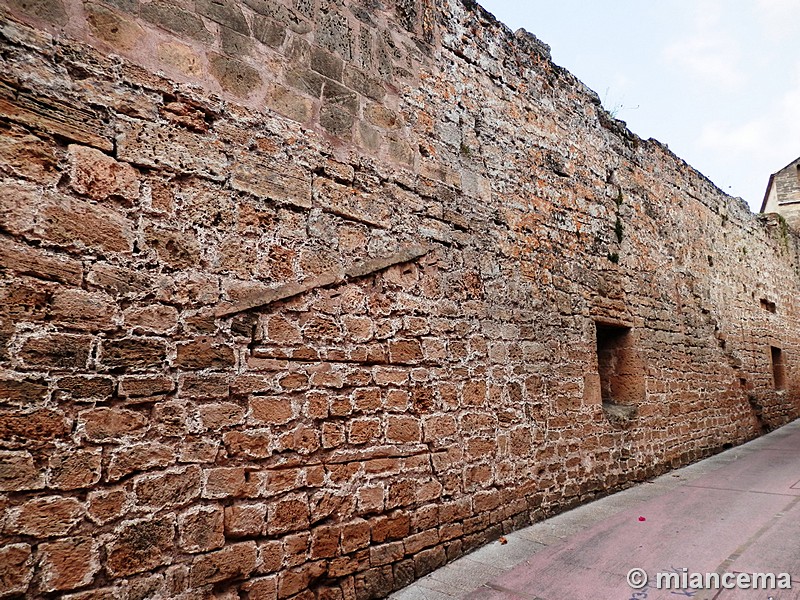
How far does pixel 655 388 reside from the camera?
17.7ft

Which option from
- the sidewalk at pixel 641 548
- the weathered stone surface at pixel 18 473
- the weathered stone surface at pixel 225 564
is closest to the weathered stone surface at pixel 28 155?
the weathered stone surface at pixel 18 473

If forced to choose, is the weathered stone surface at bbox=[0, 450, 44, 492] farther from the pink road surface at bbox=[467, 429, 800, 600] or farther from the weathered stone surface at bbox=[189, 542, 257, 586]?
the pink road surface at bbox=[467, 429, 800, 600]

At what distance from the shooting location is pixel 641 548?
3.26m

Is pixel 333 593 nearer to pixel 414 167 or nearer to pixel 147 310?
pixel 147 310

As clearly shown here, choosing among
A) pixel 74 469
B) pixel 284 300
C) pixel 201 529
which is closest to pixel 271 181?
pixel 284 300

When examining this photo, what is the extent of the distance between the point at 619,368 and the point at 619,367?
10 millimetres

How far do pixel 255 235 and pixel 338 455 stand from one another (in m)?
1.23

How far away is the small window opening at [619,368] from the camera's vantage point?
5168 mm

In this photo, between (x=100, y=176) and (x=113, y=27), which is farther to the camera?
(x=113, y=27)

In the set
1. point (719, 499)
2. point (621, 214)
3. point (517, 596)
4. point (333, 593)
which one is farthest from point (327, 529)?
point (621, 214)

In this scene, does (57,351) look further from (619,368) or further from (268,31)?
(619,368)

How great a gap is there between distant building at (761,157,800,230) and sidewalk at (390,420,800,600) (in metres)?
9.47

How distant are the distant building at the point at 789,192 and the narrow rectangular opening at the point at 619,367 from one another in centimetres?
925

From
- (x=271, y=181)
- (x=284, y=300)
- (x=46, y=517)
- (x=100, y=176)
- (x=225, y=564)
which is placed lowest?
(x=225, y=564)
